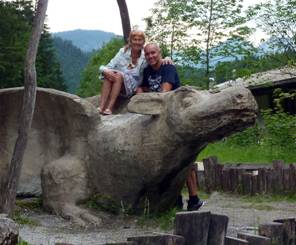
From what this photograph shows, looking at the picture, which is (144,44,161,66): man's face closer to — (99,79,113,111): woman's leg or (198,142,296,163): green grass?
(99,79,113,111): woman's leg

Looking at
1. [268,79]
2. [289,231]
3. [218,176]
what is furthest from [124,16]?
[268,79]

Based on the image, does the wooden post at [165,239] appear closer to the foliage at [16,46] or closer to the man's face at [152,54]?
the man's face at [152,54]

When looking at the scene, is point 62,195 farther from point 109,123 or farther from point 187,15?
point 187,15

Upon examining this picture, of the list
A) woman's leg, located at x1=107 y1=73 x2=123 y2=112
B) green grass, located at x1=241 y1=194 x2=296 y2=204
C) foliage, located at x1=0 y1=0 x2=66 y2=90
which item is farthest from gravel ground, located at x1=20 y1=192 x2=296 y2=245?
foliage, located at x1=0 y1=0 x2=66 y2=90

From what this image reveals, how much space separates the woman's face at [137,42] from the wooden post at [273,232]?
2945 mm

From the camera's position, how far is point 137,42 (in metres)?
7.29

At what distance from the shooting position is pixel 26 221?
6719 millimetres

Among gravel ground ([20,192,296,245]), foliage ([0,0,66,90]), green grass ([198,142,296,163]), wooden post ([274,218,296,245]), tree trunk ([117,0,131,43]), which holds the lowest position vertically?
gravel ground ([20,192,296,245])

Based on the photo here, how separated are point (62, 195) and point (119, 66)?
4.45 ft

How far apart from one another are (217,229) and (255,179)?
4.87 meters

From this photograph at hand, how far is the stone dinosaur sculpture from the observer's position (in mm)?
6082

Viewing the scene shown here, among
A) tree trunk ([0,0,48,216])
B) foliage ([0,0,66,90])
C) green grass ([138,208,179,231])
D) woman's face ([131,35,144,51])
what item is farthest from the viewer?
foliage ([0,0,66,90])

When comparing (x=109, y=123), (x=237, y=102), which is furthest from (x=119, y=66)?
(x=237, y=102)

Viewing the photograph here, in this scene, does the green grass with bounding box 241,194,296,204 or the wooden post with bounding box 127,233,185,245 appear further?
the green grass with bounding box 241,194,296,204
